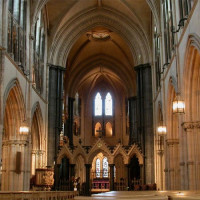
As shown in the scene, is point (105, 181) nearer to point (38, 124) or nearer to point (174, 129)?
point (38, 124)

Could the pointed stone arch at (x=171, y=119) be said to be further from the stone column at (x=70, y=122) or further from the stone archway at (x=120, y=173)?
the stone column at (x=70, y=122)

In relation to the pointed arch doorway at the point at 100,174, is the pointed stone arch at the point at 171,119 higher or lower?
higher

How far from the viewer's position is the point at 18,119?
2353 centimetres

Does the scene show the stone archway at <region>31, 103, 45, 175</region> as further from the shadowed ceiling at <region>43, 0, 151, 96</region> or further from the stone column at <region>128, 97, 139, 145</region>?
the stone column at <region>128, 97, 139, 145</region>

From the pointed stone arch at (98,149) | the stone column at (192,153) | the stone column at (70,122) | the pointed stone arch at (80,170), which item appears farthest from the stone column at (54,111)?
the stone column at (192,153)

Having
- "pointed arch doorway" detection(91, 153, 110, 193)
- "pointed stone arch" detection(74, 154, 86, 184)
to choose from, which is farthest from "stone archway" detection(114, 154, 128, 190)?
"pointed arch doorway" detection(91, 153, 110, 193)

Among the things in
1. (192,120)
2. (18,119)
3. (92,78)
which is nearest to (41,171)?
(18,119)

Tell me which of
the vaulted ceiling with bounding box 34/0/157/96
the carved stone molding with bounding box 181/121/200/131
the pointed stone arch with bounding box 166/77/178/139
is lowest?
the carved stone molding with bounding box 181/121/200/131

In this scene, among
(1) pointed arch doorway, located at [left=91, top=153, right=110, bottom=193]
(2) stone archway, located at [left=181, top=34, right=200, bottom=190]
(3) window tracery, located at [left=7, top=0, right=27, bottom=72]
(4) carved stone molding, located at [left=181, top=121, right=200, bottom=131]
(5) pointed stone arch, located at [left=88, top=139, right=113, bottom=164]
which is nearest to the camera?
(2) stone archway, located at [left=181, top=34, right=200, bottom=190]

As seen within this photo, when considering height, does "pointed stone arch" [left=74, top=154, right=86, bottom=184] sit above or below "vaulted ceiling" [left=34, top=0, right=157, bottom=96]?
below

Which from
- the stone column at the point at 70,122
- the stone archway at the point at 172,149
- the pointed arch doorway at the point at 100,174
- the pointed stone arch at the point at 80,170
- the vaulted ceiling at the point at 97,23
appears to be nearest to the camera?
the stone archway at the point at 172,149

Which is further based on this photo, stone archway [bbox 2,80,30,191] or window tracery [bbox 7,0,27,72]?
stone archway [bbox 2,80,30,191]

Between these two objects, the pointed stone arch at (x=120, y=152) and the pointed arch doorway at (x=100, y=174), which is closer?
the pointed stone arch at (x=120, y=152)

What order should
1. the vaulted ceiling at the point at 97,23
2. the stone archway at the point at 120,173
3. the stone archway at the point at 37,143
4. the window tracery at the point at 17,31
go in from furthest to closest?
the vaulted ceiling at the point at 97,23 < the stone archway at the point at 120,173 < the stone archway at the point at 37,143 < the window tracery at the point at 17,31
